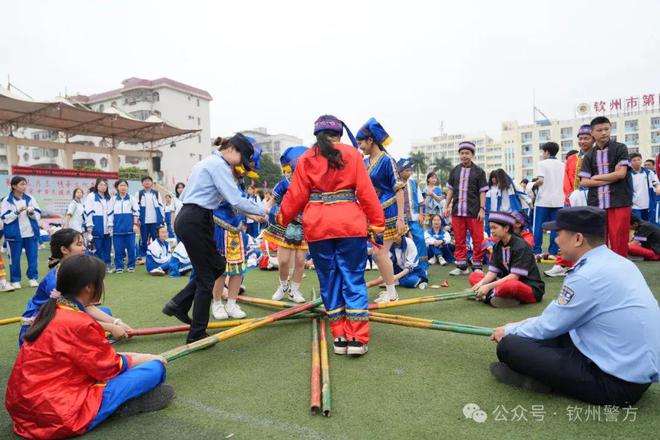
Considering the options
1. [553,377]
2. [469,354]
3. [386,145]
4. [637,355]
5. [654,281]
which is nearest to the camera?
[637,355]

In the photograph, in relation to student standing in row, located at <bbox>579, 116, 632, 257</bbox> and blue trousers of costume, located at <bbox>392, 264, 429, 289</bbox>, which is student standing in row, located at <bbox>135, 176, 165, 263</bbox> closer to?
blue trousers of costume, located at <bbox>392, 264, 429, 289</bbox>

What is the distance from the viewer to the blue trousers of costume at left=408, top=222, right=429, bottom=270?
19.6 ft

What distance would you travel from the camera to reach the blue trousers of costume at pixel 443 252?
8047mm

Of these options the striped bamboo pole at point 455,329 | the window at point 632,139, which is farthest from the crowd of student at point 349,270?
the window at point 632,139

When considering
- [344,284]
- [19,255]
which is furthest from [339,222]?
[19,255]

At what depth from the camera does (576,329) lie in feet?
7.87

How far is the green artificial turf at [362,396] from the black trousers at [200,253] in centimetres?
29

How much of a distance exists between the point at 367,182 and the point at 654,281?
4.38 m

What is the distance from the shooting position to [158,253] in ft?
26.0

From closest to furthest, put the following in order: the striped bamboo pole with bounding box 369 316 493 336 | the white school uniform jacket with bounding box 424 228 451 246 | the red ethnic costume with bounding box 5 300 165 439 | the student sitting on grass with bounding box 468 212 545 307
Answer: the red ethnic costume with bounding box 5 300 165 439
the striped bamboo pole with bounding box 369 316 493 336
the student sitting on grass with bounding box 468 212 545 307
the white school uniform jacket with bounding box 424 228 451 246

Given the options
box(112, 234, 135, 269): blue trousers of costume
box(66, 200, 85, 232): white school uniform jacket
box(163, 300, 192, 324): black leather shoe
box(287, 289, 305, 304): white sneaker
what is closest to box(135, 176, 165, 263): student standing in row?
box(112, 234, 135, 269): blue trousers of costume

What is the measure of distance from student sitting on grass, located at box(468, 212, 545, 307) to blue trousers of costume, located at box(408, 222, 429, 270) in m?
1.29

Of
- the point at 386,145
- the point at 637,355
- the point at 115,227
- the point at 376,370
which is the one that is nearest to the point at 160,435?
the point at 376,370

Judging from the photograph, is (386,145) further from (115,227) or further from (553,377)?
(115,227)
